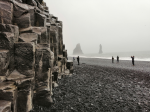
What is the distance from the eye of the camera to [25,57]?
17.6 feet

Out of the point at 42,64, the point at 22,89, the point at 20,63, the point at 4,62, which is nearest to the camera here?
the point at 4,62

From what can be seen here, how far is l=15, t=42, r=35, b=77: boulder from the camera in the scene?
17.3 feet

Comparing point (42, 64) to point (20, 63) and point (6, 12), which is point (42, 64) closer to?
point (20, 63)

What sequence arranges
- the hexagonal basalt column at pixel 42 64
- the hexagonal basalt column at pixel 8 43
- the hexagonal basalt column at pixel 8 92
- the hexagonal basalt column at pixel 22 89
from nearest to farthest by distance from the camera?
1. the hexagonal basalt column at pixel 8 92
2. the hexagonal basalt column at pixel 8 43
3. the hexagonal basalt column at pixel 22 89
4. the hexagonal basalt column at pixel 42 64

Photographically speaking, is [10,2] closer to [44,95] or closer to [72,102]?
[44,95]

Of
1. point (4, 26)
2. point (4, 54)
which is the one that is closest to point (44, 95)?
point (4, 54)

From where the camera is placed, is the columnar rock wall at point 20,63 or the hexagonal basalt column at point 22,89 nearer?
the columnar rock wall at point 20,63

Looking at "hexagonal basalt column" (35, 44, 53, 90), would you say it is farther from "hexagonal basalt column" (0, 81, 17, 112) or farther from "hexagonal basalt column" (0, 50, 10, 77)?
"hexagonal basalt column" (0, 81, 17, 112)

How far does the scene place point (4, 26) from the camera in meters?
5.07

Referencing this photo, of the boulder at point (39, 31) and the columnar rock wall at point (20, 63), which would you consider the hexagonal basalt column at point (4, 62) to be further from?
the boulder at point (39, 31)

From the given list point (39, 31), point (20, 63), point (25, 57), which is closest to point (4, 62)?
point (20, 63)

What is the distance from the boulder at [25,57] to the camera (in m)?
5.27

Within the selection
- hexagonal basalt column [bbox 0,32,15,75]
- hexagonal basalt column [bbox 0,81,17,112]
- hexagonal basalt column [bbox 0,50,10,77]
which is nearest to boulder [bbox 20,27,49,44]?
hexagonal basalt column [bbox 0,32,15,75]

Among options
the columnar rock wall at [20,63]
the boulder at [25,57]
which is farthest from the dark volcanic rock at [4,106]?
the boulder at [25,57]
